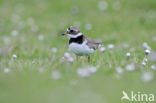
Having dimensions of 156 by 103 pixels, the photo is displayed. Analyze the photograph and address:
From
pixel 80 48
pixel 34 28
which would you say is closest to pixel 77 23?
pixel 34 28

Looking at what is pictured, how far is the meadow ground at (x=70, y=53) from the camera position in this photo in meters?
7.36

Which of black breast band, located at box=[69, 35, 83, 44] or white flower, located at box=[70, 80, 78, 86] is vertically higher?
black breast band, located at box=[69, 35, 83, 44]

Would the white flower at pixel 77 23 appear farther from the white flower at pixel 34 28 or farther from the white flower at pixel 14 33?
the white flower at pixel 14 33

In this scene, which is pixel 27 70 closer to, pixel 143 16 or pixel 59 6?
pixel 143 16

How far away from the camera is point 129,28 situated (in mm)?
19281

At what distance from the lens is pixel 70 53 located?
43.7ft

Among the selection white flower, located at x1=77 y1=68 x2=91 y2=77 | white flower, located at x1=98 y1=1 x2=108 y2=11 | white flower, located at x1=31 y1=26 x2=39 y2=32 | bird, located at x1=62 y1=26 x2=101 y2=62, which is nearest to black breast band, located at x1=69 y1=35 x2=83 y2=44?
bird, located at x1=62 y1=26 x2=101 y2=62

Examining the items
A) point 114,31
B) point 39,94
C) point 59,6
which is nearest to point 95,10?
point 59,6

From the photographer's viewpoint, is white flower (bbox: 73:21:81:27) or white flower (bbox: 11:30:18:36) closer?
white flower (bbox: 11:30:18:36)

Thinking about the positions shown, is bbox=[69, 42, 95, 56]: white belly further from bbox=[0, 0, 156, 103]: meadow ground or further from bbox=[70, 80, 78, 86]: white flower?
bbox=[70, 80, 78, 86]: white flower

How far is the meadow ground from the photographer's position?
736 centimetres

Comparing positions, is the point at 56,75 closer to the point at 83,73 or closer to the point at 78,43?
the point at 83,73

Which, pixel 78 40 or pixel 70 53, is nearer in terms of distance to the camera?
pixel 78 40

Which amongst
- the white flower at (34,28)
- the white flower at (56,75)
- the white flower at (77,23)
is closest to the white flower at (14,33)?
the white flower at (34,28)
